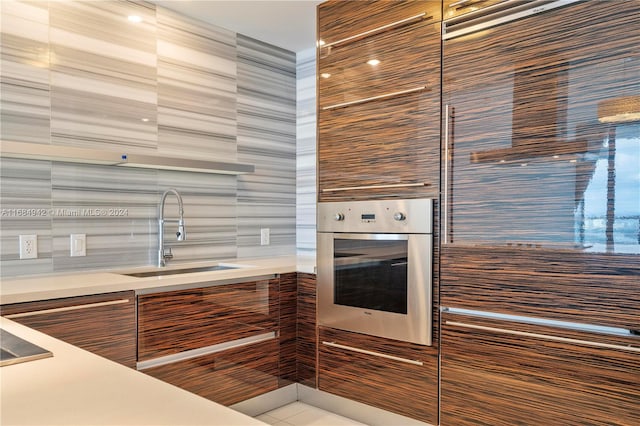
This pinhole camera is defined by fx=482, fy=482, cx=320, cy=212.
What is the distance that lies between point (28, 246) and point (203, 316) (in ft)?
2.86

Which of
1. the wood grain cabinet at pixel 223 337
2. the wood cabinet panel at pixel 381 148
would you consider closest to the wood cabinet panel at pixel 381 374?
the wood grain cabinet at pixel 223 337

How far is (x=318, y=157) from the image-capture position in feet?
9.42

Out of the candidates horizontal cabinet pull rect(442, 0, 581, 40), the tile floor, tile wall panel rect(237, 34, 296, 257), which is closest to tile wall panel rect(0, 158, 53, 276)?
tile wall panel rect(237, 34, 296, 257)

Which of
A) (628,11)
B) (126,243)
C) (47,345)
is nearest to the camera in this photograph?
(47,345)

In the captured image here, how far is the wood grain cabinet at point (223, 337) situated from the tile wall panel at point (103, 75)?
3.09ft

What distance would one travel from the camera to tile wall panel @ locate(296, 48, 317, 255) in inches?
136

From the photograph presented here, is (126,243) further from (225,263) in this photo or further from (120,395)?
(120,395)

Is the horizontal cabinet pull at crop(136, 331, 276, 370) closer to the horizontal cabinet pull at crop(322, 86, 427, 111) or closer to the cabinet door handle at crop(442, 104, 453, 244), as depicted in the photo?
the cabinet door handle at crop(442, 104, 453, 244)

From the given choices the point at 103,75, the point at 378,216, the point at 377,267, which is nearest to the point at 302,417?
the point at 377,267

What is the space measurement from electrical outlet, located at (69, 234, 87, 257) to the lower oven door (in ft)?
4.08

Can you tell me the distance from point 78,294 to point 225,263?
3.87ft

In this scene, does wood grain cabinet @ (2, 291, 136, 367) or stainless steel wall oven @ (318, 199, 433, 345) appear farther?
stainless steel wall oven @ (318, 199, 433, 345)

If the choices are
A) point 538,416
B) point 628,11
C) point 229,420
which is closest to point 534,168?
point 628,11

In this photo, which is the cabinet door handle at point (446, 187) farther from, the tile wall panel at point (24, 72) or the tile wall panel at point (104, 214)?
the tile wall panel at point (24, 72)
